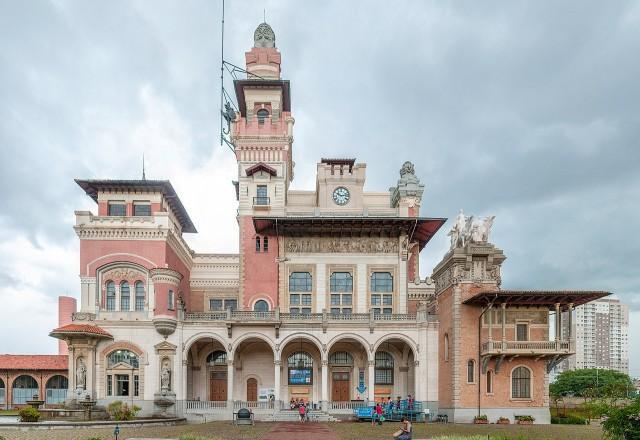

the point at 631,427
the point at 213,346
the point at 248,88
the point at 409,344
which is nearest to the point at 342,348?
the point at 409,344

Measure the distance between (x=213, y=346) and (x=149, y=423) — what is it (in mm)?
14581

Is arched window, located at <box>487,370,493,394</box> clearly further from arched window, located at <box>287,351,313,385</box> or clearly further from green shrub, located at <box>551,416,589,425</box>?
arched window, located at <box>287,351,313,385</box>

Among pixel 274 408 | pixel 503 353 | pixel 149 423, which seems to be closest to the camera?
pixel 149 423

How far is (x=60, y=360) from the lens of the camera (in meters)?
53.0

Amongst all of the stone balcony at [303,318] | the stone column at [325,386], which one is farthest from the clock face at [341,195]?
the stone column at [325,386]

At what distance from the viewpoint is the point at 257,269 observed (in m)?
51.1

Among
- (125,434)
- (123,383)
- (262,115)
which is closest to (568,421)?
(125,434)

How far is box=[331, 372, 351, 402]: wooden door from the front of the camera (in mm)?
49594

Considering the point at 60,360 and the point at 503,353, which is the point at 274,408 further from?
the point at 60,360

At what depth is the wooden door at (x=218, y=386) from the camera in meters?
50.1

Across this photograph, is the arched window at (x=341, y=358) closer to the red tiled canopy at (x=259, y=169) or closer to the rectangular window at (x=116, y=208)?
the red tiled canopy at (x=259, y=169)

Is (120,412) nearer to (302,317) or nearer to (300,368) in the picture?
(302,317)

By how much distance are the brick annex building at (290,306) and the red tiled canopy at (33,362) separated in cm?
1014

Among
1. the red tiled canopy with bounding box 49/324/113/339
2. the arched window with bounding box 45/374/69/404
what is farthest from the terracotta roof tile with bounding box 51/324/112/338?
the arched window with bounding box 45/374/69/404
